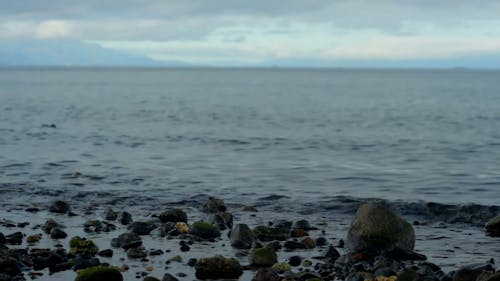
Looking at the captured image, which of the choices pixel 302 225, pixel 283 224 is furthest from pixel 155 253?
pixel 302 225

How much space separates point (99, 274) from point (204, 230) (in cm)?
498

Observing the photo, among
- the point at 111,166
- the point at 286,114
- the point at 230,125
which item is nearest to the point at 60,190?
the point at 111,166

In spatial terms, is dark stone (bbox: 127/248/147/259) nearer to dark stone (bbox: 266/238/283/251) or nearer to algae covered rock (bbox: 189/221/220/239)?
algae covered rock (bbox: 189/221/220/239)

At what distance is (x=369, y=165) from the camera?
34094 millimetres

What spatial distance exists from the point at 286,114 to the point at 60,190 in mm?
47972

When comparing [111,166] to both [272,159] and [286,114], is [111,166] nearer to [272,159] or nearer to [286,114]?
[272,159]

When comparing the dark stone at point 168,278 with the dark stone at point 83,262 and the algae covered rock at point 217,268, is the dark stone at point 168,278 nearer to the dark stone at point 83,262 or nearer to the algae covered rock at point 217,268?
the algae covered rock at point 217,268

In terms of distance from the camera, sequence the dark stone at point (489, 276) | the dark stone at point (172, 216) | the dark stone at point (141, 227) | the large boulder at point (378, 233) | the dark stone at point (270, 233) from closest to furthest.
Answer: the dark stone at point (489, 276), the large boulder at point (378, 233), the dark stone at point (270, 233), the dark stone at point (141, 227), the dark stone at point (172, 216)

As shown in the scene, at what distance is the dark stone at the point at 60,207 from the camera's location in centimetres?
2170

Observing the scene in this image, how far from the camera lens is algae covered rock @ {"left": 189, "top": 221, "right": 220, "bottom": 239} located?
18094 millimetres

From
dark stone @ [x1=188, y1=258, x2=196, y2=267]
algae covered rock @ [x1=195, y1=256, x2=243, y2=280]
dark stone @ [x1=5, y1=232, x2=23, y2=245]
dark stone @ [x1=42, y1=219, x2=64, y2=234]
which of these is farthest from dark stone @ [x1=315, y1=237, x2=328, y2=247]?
dark stone @ [x1=5, y1=232, x2=23, y2=245]

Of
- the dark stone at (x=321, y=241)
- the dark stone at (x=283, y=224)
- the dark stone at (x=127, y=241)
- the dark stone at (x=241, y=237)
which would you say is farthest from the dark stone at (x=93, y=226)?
the dark stone at (x=321, y=241)

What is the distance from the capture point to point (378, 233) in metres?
16.6

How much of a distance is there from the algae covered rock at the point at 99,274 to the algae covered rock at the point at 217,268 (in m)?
1.68
